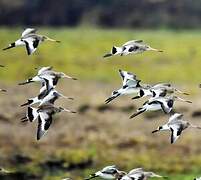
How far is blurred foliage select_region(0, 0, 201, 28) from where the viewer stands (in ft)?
269

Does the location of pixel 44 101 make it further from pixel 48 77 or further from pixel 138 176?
pixel 138 176

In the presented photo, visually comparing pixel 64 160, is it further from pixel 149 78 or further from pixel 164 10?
pixel 164 10

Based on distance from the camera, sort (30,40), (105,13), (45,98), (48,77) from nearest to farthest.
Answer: (45,98) < (48,77) < (30,40) < (105,13)

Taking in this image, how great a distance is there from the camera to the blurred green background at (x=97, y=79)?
33750mm

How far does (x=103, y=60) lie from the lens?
59.0 meters

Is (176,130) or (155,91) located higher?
(155,91)

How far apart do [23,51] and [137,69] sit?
8.96 m

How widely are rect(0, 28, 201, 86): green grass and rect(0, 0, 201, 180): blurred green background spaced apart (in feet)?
0.21

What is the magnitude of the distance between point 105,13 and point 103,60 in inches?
992

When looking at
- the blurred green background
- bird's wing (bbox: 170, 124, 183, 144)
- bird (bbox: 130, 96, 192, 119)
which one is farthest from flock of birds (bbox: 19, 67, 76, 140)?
the blurred green background

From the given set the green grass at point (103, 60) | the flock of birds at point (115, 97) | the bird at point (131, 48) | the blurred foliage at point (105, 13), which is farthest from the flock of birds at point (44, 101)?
the blurred foliage at point (105, 13)

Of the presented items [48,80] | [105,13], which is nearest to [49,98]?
[48,80]

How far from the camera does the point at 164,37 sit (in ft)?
225

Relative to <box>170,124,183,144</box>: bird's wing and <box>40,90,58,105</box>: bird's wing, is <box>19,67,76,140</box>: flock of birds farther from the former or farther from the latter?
<box>170,124,183,144</box>: bird's wing
